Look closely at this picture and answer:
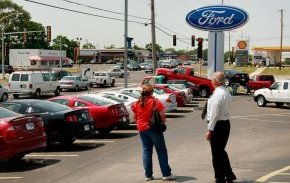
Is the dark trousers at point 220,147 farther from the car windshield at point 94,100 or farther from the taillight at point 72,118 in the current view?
the car windshield at point 94,100

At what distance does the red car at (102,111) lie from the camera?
17.0 metres

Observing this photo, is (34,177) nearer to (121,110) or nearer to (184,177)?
(184,177)

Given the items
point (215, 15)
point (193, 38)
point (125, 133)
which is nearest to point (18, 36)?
point (193, 38)

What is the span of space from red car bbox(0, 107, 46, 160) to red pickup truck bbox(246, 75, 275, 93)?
31844mm

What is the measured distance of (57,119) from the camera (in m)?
14.2

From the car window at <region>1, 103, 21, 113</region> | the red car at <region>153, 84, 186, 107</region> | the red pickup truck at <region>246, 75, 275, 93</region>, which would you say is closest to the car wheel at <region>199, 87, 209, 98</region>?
the red pickup truck at <region>246, 75, 275, 93</region>

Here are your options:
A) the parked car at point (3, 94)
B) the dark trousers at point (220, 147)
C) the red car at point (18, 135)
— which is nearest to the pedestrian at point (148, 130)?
the dark trousers at point (220, 147)

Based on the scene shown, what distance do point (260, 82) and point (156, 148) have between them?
113 feet

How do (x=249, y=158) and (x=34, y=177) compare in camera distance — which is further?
(x=249, y=158)

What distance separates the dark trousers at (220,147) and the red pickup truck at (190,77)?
31.0 meters

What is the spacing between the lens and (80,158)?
13.1 metres

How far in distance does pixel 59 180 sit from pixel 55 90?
1270 inches

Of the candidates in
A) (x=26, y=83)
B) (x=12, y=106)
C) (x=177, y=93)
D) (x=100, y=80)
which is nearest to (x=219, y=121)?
(x=12, y=106)

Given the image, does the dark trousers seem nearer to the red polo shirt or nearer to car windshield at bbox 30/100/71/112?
the red polo shirt
